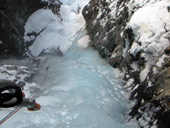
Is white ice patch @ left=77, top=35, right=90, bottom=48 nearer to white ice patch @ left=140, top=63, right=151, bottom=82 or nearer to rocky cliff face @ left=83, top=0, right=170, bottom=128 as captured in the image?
rocky cliff face @ left=83, top=0, right=170, bottom=128

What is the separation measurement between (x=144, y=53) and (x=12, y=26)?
5570 mm

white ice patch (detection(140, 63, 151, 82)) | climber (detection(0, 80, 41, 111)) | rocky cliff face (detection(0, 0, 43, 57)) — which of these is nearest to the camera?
climber (detection(0, 80, 41, 111))

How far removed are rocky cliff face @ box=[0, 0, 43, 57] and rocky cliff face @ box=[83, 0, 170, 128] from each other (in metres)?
3.54

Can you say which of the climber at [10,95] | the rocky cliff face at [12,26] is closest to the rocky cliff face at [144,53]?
the climber at [10,95]

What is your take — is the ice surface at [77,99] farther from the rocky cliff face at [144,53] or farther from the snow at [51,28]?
the snow at [51,28]

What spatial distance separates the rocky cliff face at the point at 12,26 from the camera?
6945 mm

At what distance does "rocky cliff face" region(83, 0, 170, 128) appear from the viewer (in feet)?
9.82

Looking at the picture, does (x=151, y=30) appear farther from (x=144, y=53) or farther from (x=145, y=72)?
(x=145, y=72)

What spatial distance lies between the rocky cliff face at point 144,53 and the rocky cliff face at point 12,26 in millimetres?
3542

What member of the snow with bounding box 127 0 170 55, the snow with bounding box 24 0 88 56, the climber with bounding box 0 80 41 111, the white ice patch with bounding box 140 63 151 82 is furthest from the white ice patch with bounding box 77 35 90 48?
the climber with bounding box 0 80 41 111

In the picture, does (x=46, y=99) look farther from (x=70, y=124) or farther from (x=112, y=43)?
(x=112, y=43)

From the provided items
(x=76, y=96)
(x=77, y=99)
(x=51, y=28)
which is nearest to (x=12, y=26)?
(x=51, y=28)

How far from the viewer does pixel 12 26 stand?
7.36 metres

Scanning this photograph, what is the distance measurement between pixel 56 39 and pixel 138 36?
18.5 feet
